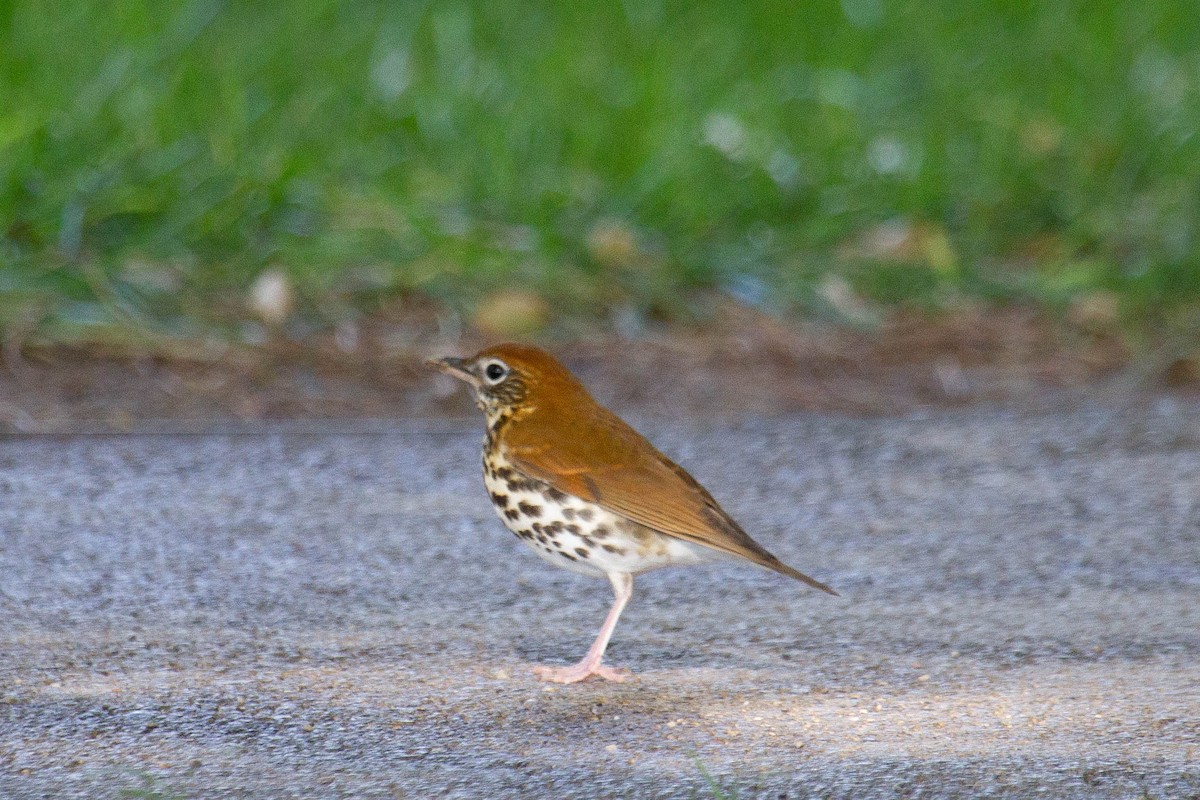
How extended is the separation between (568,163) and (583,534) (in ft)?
13.3

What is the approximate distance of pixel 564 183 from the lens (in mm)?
6832

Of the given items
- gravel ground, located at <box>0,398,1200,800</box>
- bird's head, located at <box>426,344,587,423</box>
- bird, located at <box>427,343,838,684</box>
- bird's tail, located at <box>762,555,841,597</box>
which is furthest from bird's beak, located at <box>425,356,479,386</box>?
bird's tail, located at <box>762,555,841,597</box>

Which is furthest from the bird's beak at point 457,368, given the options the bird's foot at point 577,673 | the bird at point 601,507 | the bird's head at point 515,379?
the bird's foot at point 577,673

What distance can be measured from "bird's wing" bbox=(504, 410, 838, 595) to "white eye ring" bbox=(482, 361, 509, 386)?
0.16 metres

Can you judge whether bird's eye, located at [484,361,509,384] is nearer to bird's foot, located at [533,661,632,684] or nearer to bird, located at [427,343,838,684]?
bird, located at [427,343,838,684]

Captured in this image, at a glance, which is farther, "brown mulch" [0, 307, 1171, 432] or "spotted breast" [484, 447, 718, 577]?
"brown mulch" [0, 307, 1171, 432]

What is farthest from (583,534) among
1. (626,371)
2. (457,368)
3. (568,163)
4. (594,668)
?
(568,163)

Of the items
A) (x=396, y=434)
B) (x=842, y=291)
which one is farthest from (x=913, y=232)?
(x=396, y=434)

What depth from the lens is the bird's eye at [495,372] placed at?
3.58m

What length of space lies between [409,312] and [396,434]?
3.26 ft

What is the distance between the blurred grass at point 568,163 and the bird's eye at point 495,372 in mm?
2164

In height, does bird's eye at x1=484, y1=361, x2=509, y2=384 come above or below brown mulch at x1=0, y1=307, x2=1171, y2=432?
below

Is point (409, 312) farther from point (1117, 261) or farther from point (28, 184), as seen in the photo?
point (1117, 261)

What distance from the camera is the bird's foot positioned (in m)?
3.17
